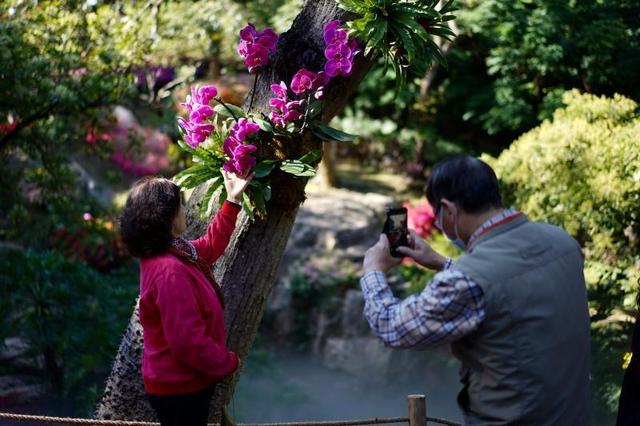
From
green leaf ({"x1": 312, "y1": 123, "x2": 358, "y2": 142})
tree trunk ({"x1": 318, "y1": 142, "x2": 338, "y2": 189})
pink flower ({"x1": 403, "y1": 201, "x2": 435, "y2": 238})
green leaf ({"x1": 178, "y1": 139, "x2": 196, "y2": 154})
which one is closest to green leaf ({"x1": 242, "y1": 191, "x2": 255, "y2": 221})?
green leaf ({"x1": 178, "y1": 139, "x2": 196, "y2": 154})

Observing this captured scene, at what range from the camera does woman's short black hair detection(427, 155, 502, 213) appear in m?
1.92

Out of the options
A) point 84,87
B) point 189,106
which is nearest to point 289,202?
point 189,106

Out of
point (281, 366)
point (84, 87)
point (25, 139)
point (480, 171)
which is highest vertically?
point (480, 171)

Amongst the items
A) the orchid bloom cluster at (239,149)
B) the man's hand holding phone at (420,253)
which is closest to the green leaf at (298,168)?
the orchid bloom cluster at (239,149)

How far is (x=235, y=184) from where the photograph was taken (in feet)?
9.22

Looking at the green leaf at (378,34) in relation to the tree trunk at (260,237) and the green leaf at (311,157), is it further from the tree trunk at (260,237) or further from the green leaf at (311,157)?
the green leaf at (311,157)

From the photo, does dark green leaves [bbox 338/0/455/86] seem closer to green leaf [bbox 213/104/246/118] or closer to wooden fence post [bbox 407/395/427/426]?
green leaf [bbox 213/104/246/118]

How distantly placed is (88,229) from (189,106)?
5.76 m

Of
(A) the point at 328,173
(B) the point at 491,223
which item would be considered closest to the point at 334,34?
(B) the point at 491,223

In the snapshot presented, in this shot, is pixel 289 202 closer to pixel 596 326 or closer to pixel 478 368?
pixel 478 368

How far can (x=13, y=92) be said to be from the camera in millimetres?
5348

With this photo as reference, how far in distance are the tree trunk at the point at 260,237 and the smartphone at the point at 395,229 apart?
879 mm

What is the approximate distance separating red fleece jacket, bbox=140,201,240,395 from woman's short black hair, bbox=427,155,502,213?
802mm

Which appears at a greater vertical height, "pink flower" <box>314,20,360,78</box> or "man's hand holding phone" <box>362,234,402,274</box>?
"pink flower" <box>314,20,360,78</box>
